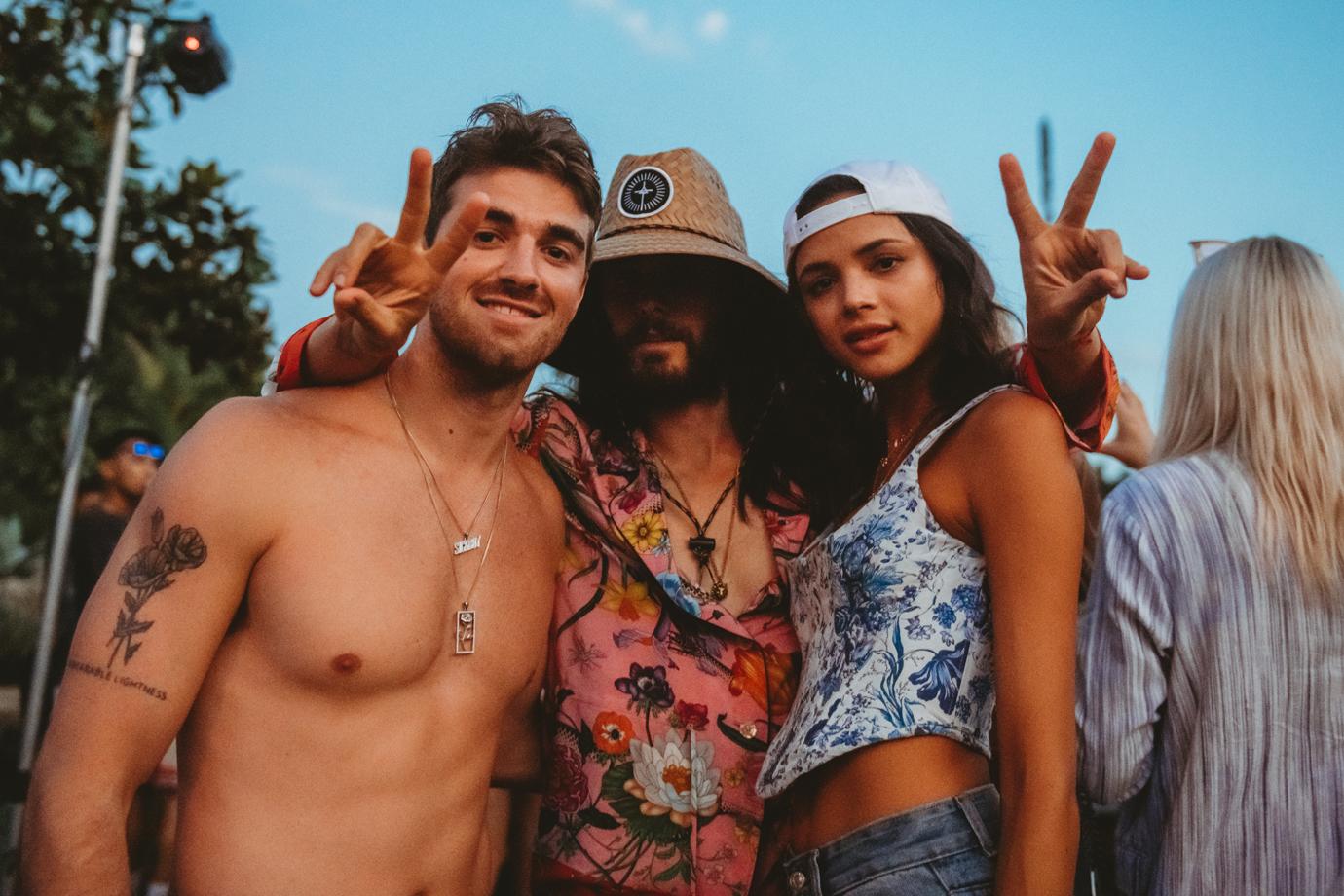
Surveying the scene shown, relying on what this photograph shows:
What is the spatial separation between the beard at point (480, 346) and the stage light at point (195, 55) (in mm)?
4991

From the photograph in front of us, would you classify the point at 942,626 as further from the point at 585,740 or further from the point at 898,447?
the point at 585,740

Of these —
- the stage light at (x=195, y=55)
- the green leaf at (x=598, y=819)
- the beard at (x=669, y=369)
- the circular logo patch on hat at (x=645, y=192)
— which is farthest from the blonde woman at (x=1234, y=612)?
the stage light at (x=195, y=55)

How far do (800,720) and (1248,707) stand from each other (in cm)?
89

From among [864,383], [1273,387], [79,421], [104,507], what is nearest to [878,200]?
[864,383]

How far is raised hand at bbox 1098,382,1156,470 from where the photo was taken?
11.6 feet

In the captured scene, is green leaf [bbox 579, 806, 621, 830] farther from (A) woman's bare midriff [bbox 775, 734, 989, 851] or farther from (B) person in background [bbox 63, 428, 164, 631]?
(B) person in background [bbox 63, 428, 164, 631]

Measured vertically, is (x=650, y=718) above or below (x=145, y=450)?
below

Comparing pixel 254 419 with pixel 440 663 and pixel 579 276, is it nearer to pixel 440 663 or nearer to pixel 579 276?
pixel 440 663

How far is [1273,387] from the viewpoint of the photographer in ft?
7.76

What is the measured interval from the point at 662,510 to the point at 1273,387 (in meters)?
1.42

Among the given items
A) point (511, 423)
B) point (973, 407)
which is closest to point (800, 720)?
point (973, 407)

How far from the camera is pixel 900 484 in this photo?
7.18ft

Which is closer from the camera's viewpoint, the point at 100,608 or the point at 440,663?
the point at 100,608

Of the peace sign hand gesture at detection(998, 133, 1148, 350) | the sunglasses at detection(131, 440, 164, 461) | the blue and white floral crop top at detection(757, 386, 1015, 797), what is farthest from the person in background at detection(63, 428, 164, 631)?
the peace sign hand gesture at detection(998, 133, 1148, 350)
